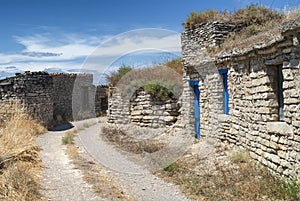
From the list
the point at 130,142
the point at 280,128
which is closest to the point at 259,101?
the point at 280,128

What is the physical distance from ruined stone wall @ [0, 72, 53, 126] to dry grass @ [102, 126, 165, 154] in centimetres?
393

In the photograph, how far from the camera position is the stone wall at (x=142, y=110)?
1212 centimetres

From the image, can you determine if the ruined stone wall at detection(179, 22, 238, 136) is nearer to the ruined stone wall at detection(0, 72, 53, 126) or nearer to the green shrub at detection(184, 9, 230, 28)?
the green shrub at detection(184, 9, 230, 28)

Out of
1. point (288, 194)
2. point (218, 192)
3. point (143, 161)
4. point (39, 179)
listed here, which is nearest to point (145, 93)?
point (143, 161)

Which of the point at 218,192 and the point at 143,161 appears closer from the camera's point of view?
the point at 218,192

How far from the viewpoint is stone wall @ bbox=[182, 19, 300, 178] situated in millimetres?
5535

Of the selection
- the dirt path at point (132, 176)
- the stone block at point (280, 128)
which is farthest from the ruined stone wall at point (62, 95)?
the stone block at point (280, 128)

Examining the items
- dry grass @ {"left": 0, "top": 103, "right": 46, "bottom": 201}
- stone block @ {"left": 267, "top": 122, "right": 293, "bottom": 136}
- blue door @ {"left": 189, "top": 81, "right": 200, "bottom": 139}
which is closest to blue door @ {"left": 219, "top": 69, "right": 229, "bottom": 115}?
blue door @ {"left": 189, "top": 81, "right": 200, "bottom": 139}

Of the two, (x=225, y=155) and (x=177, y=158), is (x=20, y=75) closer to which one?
(x=177, y=158)

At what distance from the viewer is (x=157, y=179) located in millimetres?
7266

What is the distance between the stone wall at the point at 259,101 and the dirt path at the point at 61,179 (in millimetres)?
3549

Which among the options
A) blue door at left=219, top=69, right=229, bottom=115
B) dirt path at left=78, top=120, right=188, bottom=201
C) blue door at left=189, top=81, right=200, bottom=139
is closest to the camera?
dirt path at left=78, top=120, right=188, bottom=201

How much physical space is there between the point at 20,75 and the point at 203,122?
9949mm

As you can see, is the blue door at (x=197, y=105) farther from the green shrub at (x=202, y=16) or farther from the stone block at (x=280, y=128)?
the stone block at (x=280, y=128)
